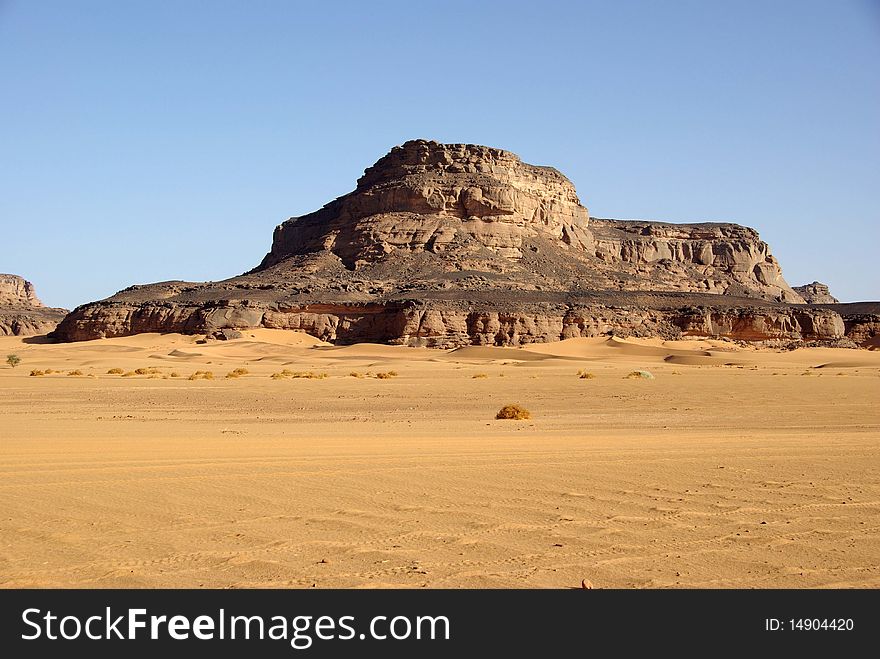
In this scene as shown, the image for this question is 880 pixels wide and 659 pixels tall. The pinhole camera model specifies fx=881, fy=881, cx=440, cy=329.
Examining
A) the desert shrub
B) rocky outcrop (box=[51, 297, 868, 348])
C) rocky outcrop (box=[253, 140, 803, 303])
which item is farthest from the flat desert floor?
rocky outcrop (box=[253, 140, 803, 303])

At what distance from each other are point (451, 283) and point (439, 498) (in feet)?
226

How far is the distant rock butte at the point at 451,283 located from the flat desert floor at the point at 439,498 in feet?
156

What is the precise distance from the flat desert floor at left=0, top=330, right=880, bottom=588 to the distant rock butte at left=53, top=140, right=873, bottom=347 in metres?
47.5

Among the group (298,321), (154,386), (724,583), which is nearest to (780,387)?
(154,386)

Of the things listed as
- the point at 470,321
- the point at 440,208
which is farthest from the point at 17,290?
the point at 470,321

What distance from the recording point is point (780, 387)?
2928cm

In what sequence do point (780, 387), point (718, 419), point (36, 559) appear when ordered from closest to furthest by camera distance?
point (36, 559) → point (718, 419) → point (780, 387)

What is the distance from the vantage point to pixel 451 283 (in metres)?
76.8

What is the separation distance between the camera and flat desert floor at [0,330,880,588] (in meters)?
5.73

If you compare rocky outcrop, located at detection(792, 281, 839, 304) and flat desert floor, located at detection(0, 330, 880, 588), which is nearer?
flat desert floor, located at detection(0, 330, 880, 588)

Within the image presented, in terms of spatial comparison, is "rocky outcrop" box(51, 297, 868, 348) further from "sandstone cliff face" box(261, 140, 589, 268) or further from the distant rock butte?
"sandstone cliff face" box(261, 140, 589, 268)
